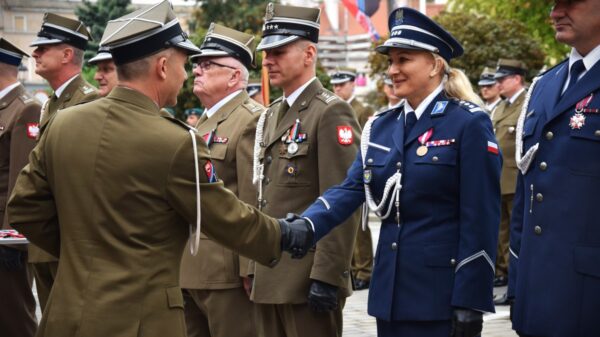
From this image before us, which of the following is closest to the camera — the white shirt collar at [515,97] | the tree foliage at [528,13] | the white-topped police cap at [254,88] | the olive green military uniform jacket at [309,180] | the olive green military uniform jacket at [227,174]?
the olive green military uniform jacket at [309,180]

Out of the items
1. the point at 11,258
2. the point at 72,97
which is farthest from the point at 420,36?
the point at 11,258

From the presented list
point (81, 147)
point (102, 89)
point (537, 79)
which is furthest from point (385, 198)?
point (102, 89)

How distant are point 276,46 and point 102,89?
6.51 ft

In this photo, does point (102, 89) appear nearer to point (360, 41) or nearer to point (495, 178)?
point (495, 178)

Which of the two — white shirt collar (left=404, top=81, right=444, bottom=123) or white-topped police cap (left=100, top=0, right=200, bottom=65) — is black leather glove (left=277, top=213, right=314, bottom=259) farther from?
white-topped police cap (left=100, top=0, right=200, bottom=65)

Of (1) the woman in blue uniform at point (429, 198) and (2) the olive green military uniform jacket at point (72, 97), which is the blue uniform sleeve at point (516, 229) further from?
(2) the olive green military uniform jacket at point (72, 97)

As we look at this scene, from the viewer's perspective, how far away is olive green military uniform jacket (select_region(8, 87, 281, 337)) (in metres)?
3.54

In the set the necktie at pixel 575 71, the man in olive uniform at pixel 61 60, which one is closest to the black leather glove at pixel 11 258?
the man in olive uniform at pixel 61 60

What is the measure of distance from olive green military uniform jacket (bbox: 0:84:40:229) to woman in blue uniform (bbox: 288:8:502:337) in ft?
9.56

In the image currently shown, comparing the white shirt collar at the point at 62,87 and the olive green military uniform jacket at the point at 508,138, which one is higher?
the white shirt collar at the point at 62,87

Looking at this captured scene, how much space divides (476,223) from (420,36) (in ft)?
3.05

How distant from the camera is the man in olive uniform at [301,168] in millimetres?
4969

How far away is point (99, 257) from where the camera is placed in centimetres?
356

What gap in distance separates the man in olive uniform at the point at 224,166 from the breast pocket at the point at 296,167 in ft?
1.41
